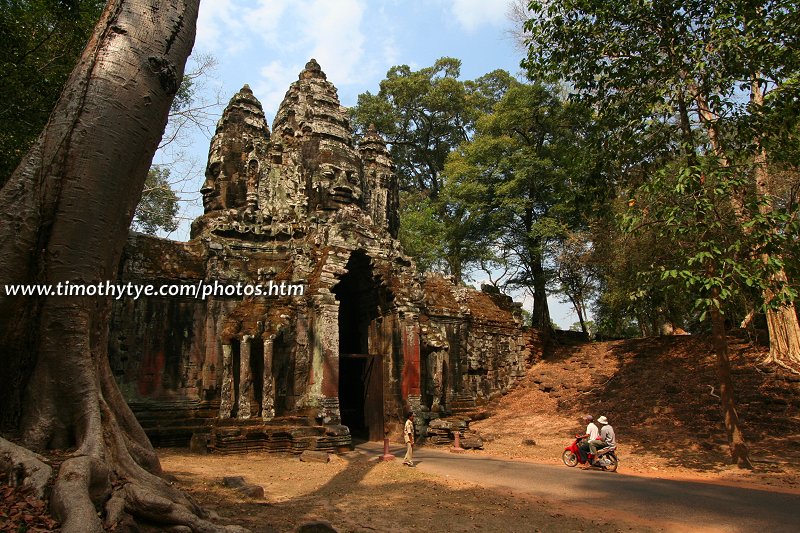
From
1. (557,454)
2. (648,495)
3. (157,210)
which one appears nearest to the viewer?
(648,495)

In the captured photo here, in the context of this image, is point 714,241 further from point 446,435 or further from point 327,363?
point 327,363

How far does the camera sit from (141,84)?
4555 millimetres

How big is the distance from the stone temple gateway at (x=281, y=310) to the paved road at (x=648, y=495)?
10.5 ft

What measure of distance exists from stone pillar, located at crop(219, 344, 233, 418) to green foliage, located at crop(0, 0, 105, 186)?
17.3 feet

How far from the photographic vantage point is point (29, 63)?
404 inches

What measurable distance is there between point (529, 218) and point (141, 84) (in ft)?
67.6

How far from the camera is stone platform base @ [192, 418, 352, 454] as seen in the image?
1065 cm

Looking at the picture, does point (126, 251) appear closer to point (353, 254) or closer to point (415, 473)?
point (353, 254)

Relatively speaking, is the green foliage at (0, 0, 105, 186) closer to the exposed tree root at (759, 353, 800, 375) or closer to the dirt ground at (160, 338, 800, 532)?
the dirt ground at (160, 338, 800, 532)

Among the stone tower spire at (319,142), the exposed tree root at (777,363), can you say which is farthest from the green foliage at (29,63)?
the exposed tree root at (777,363)

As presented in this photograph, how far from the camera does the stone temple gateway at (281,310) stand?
1159 centimetres

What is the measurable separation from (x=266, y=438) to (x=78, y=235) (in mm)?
7493

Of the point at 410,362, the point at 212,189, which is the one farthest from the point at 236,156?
the point at 410,362

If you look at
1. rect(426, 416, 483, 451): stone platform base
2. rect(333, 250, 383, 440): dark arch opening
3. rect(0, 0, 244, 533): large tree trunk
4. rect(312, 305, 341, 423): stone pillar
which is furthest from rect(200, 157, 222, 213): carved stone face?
rect(0, 0, 244, 533): large tree trunk
